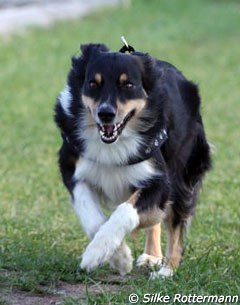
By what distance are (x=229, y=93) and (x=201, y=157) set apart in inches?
331

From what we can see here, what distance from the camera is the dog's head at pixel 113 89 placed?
494 cm

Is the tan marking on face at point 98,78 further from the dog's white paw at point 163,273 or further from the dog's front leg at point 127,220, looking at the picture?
the dog's white paw at point 163,273

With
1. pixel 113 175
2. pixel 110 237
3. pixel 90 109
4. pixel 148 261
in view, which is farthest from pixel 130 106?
pixel 148 261

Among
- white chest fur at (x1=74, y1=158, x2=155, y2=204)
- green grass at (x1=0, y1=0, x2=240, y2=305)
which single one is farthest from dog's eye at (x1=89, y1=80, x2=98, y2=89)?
green grass at (x1=0, y1=0, x2=240, y2=305)

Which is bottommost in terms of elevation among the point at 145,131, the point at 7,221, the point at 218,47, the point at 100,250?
the point at 218,47

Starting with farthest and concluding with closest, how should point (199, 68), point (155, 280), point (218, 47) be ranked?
point (218, 47), point (199, 68), point (155, 280)

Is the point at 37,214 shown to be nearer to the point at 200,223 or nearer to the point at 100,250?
the point at 200,223

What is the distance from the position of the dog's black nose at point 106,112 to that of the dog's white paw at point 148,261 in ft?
3.74

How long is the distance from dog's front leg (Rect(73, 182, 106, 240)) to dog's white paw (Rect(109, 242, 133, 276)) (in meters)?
0.18

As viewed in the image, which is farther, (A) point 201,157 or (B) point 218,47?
(B) point 218,47

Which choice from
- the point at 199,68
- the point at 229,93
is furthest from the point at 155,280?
the point at 199,68

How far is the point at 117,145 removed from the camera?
5.15 metres

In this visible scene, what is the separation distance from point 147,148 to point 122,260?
662 millimetres

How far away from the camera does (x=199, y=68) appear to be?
54.0ft
